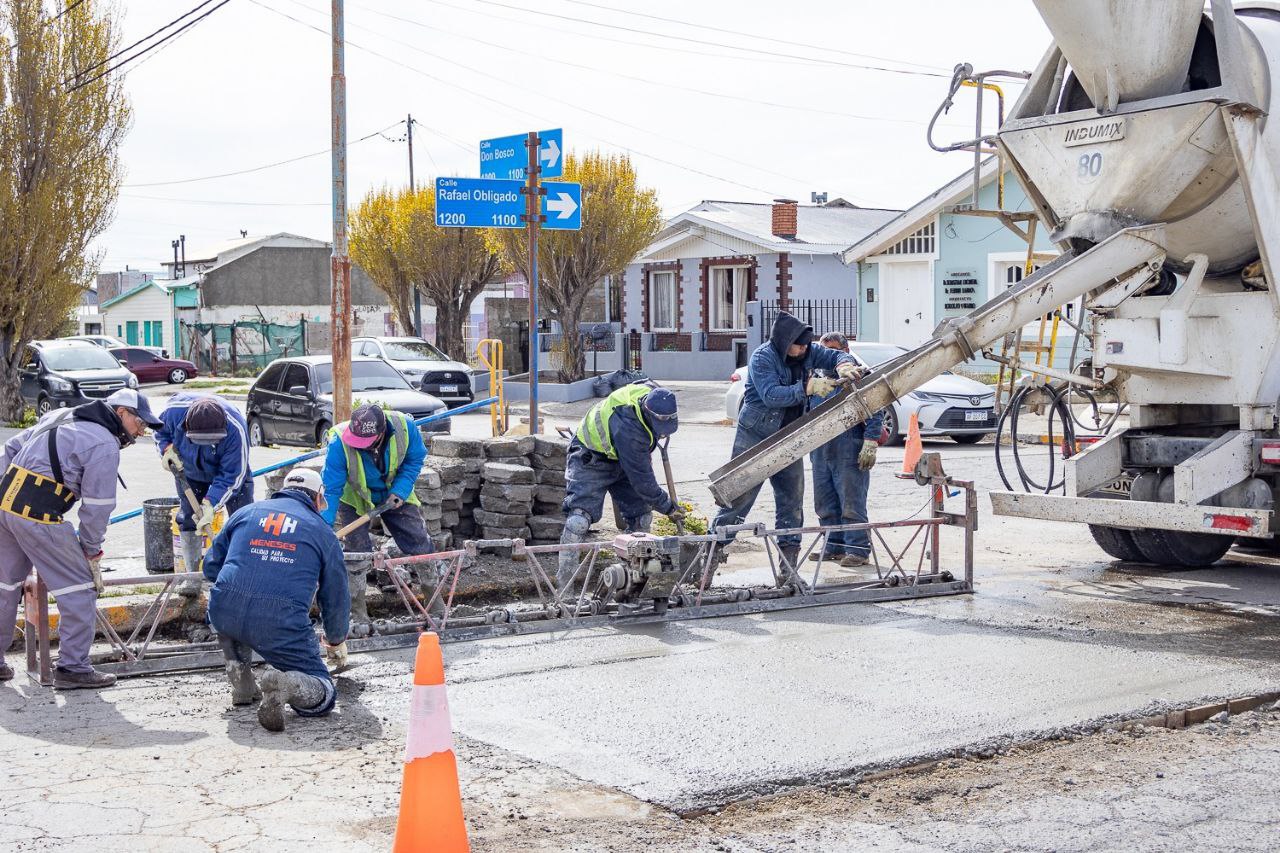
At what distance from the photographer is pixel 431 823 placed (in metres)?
4.41

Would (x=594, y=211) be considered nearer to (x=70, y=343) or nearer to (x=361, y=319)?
(x=70, y=343)

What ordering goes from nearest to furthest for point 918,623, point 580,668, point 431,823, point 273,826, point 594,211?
1. point 431,823
2. point 273,826
3. point 580,668
4. point 918,623
5. point 594,211

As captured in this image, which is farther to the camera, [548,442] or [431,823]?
Answer: [548,442]

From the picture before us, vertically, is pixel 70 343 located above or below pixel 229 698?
above

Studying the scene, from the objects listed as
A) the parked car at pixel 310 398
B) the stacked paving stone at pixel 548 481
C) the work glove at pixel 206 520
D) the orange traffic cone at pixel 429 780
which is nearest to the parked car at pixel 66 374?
the parked car at pixel 310 398

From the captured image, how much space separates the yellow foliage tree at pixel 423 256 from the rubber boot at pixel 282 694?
99.0ft

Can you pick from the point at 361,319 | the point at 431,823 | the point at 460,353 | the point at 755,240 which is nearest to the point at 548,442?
the point at 431,823

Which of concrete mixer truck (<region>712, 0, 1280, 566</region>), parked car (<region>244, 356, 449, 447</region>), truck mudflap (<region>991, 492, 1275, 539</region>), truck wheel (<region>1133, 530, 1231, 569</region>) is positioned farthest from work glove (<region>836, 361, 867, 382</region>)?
parked car (<region>244, 356, 449, 447</region>)

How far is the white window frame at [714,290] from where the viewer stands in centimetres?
3516

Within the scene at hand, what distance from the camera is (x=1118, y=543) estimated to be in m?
10.6

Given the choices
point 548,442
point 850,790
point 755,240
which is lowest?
point 850,790

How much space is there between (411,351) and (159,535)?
61.7ft

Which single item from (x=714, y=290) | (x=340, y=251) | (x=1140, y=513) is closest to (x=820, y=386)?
(x=1140, y=513)

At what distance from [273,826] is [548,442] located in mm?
6213
